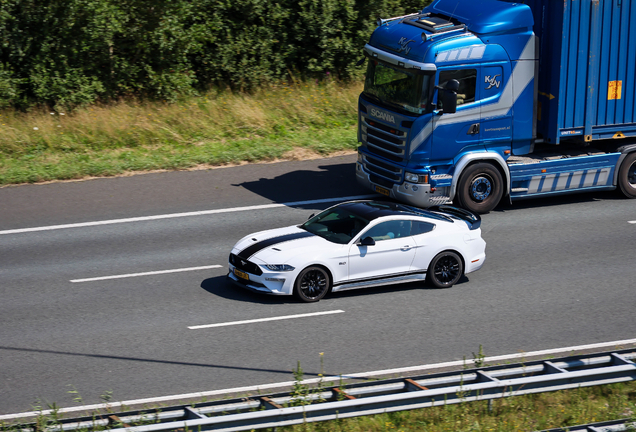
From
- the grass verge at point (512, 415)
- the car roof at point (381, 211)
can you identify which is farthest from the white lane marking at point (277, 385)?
the car roof at point (381, 211)

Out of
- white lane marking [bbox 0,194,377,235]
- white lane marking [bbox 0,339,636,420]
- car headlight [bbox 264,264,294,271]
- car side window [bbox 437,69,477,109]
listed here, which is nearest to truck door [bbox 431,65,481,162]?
car side window [bbox 437,69,477,109]

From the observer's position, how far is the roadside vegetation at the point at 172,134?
736 inches

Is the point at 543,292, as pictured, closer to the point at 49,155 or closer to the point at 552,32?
the point at 552,32

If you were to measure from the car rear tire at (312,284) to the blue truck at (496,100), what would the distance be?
4.27m

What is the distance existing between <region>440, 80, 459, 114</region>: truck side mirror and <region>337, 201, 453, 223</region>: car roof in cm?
264

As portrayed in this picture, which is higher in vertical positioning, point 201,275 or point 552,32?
point 552,32

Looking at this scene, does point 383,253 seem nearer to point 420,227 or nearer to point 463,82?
point 420,227

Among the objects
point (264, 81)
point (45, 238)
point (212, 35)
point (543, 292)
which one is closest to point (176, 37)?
point (212, 35)

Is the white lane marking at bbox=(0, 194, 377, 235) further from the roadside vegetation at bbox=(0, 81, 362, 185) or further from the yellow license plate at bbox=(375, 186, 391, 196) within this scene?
the roadside vegetation at bbox=(0, 81, 362, 185)

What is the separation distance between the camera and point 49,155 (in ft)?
63.0

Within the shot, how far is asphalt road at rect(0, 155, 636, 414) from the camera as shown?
981cm

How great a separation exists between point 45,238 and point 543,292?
8806mm

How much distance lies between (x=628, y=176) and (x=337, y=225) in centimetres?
782

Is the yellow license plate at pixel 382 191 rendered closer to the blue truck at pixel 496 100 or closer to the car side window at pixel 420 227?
the blue truck at pixel 496 100
